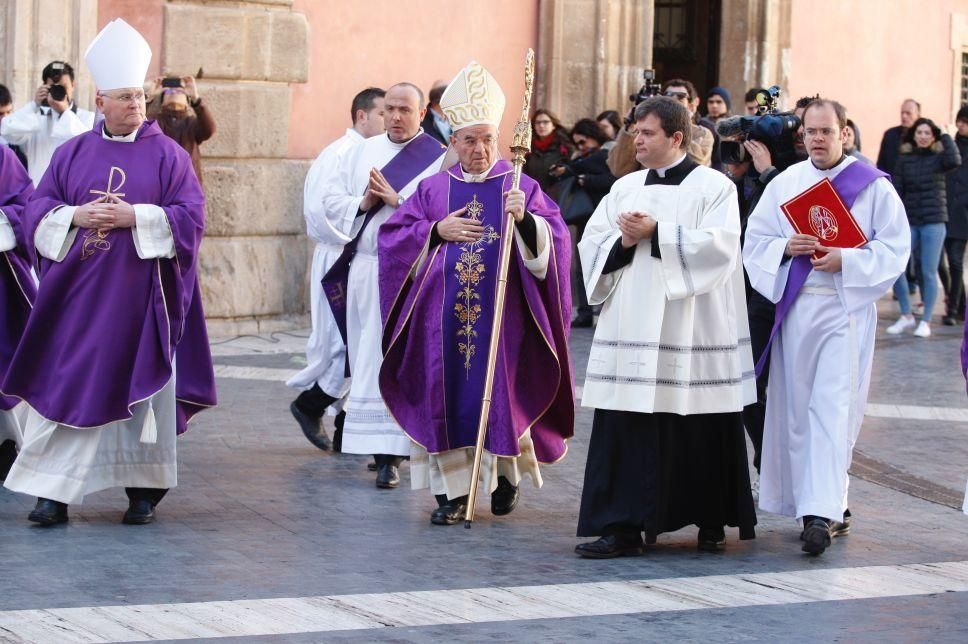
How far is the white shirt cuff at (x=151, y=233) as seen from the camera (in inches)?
284

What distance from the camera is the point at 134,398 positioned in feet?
23.6

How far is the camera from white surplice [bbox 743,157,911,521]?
7.07 m

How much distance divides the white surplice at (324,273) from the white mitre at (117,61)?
A: 60.6 inches

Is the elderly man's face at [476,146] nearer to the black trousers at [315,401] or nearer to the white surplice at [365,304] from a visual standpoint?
the white surplice at [365,304]

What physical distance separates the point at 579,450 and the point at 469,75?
2.48 metres

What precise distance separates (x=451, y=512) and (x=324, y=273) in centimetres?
224

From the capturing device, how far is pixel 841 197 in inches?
283

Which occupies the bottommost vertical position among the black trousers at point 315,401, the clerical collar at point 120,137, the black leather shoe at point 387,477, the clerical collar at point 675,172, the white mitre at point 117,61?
the black leather shoe at point 387,477

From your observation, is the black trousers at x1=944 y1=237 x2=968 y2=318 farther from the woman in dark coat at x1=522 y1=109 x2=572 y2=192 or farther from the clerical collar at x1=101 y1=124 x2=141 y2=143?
the clerical collar at x1=101 y1=124 x2=141 y2=143

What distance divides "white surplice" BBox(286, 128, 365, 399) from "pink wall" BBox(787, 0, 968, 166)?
10.2 meters

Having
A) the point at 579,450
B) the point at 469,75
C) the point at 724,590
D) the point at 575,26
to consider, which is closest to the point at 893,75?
the point at 575,26

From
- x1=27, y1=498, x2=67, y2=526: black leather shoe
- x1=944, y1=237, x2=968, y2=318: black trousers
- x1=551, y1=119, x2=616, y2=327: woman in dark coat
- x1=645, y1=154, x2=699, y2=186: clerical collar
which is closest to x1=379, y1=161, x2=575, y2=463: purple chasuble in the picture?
x1=645, y1=154, x2=699, y2=186: clerical collar

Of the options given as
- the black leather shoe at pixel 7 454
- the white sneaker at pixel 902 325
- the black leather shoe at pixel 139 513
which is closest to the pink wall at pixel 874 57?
the white sneaker at pixel 902 325

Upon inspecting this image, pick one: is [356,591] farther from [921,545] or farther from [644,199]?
[921,545]
